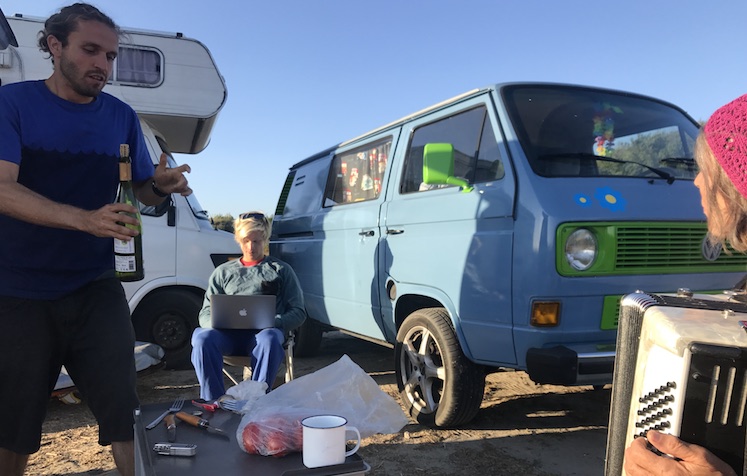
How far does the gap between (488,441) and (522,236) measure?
138cm

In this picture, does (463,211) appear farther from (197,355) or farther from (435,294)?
(197,355)

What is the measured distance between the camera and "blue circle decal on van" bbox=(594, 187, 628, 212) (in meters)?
2.82

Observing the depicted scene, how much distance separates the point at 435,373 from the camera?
3.41 metres

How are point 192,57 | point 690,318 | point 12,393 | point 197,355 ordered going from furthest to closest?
1. point 192,57
2. point 197,355
3. point 12,393
4. point 690,318

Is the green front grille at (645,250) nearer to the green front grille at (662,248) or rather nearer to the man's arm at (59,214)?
the green front grille at (662,248)

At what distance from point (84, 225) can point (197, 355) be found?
1.83 metres

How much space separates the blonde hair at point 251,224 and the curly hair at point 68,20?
6.66 feet

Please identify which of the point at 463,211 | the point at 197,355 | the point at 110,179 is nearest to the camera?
the point at 110,179

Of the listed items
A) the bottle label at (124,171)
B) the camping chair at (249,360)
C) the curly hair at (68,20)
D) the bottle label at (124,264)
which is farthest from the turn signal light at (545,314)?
the curly hair at (68,20)

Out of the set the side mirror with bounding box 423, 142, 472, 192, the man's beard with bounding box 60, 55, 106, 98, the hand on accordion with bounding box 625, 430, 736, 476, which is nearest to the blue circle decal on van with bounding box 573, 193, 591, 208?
the side mirror with bounding box 423, 142, 472, 192

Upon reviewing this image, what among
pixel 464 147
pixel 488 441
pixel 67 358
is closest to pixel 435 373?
pixel 488 441

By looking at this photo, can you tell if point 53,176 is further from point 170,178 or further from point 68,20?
point 68,20

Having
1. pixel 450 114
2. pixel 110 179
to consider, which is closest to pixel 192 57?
pixel 450 114

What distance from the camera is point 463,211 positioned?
3219mm
